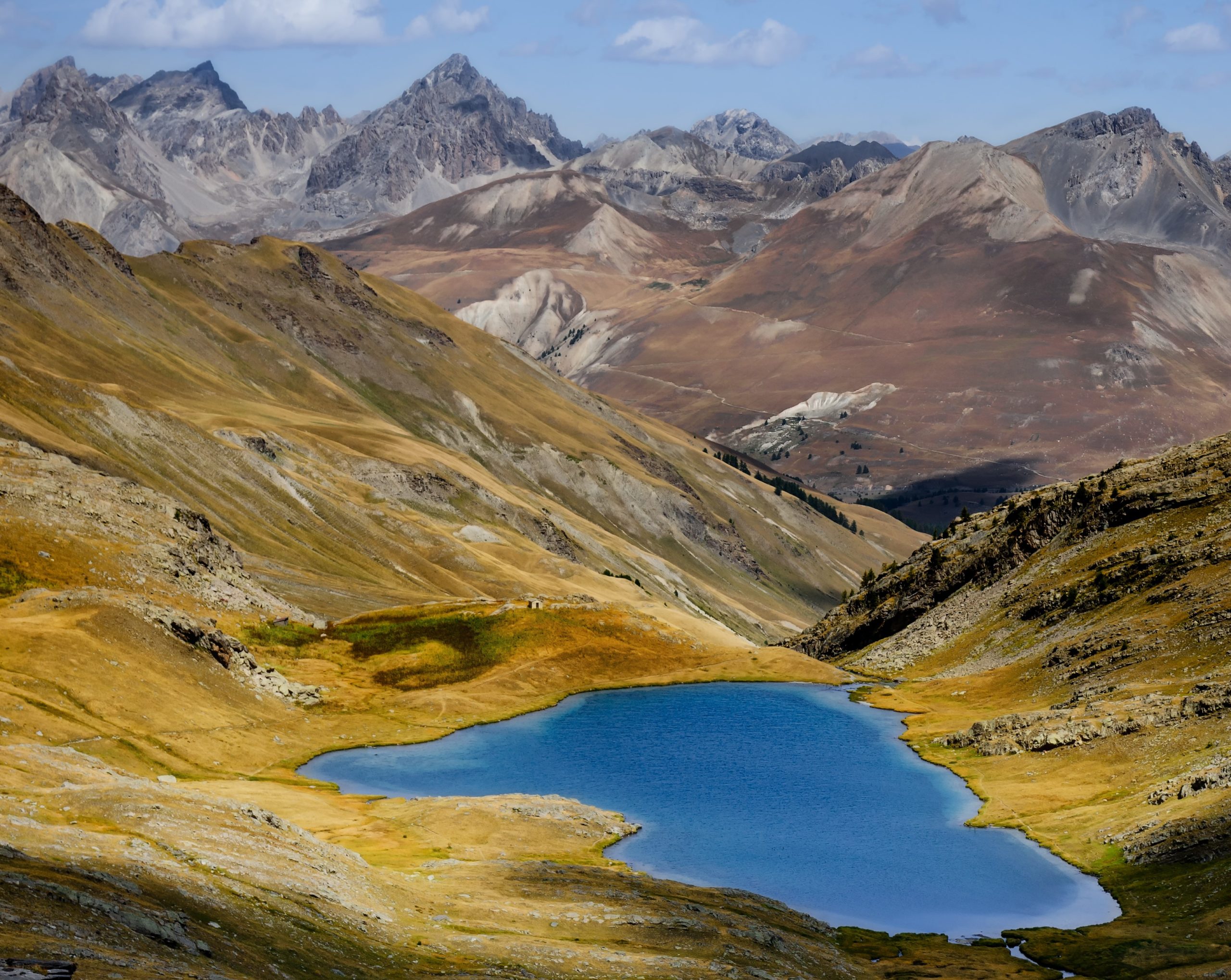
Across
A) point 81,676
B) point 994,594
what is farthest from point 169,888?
point 994,594

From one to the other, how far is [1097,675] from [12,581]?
82.7 m

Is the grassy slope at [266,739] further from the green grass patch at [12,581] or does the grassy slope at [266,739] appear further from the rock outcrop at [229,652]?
the rock outcrop at [229,652]

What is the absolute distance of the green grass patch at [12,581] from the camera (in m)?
93.8

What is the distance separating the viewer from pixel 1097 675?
100625mm

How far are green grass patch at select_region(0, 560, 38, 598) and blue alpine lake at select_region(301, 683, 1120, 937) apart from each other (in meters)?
25.3

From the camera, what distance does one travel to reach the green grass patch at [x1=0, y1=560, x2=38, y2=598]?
9375cm

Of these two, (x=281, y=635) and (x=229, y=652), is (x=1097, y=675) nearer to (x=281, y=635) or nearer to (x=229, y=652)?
(x=229, y=652)

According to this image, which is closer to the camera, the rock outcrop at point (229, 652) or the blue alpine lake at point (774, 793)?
the blue alpine lake at point (774, 793)

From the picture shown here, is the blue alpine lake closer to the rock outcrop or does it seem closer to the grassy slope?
the grassy slope

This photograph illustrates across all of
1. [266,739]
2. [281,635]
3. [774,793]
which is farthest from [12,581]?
[774,793]

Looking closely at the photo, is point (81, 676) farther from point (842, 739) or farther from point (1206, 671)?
point (1206, 671)

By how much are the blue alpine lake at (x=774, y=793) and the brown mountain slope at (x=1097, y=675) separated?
314 centimetres

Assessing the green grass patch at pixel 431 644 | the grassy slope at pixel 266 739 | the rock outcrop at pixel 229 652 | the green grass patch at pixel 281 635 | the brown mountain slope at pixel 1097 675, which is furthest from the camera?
the green grass patch at pixel 431 644

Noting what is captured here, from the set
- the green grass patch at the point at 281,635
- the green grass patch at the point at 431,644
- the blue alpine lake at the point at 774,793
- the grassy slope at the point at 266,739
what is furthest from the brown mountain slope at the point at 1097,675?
the green grass patch at the point at 281,635
